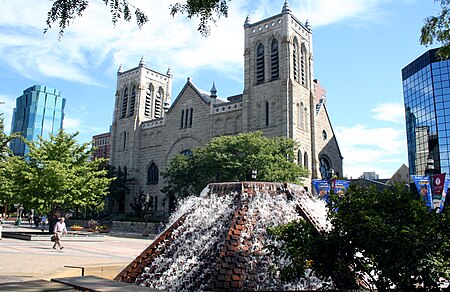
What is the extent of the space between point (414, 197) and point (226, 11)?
435 centimetres

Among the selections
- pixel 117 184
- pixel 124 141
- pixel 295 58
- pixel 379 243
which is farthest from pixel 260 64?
pixel 379 243

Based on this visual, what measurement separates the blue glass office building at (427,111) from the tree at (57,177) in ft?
183

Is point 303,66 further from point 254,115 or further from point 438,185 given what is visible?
point 438,185

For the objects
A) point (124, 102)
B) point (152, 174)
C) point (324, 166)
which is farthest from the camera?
point (124, 102)

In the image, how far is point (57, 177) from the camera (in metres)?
25.5

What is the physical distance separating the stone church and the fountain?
3157 cm

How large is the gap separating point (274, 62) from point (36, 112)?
153m

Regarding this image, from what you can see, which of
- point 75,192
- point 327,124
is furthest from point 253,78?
point 75,192

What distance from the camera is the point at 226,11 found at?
682cm

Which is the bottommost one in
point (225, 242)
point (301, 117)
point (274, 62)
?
point (225, 242)

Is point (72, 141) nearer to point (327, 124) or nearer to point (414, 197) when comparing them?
point (414, 197)

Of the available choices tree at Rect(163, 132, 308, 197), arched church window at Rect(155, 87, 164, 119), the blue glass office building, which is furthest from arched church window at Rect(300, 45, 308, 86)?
the blue glass office building

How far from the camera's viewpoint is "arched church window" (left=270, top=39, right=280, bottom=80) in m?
44.3

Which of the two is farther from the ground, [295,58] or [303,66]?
[295,58]
